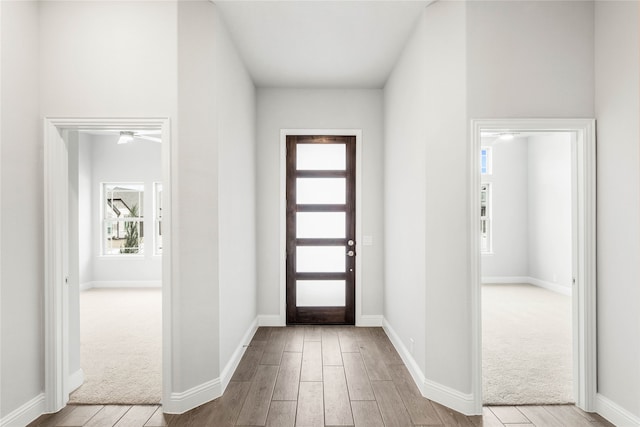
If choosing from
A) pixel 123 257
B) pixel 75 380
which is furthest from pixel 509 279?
pixel 123 257

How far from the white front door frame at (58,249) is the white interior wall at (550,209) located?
6789mm

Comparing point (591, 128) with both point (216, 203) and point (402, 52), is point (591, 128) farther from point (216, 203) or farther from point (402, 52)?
point (216, 203)

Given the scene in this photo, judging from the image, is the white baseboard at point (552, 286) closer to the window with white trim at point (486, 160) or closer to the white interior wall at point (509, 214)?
the white interior wall at point (509, 214)

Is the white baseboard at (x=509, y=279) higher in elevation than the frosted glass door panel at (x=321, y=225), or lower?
lower

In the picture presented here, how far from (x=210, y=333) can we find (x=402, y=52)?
10.5 ft

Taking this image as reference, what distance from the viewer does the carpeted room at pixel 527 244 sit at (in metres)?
4.64

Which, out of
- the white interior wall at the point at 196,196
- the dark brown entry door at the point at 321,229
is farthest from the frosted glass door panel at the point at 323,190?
the white interior wall at the point at 196,196

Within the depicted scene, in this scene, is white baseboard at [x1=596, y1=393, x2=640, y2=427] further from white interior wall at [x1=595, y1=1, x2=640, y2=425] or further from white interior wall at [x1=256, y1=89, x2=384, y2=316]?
white interior wall at [x1=256, y1=89, x2=384, y2=316]

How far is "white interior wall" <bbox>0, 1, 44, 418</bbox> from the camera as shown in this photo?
2473 millimetres

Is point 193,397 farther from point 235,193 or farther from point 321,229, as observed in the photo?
point 321,229

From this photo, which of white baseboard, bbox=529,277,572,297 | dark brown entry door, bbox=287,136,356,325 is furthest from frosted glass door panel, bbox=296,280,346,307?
white baseboard, bbox=529,277,572,297

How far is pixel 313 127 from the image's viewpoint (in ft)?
15.9

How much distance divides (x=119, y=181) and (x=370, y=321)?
5736 millimetres

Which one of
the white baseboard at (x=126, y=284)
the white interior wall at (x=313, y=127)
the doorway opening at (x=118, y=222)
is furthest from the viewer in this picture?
the white baseboard at (x=126, y=284)
